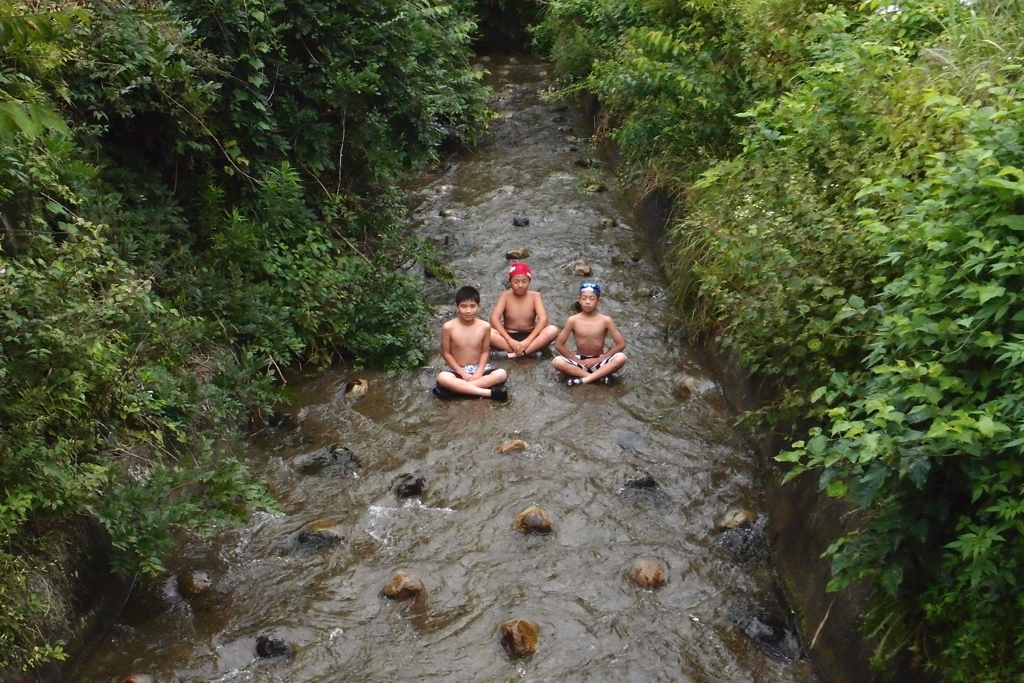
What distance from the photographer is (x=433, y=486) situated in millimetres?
6141

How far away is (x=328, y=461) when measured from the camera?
6.42 meters

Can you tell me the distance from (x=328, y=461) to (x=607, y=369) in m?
2.42

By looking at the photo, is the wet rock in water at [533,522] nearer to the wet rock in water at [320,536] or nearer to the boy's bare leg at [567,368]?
the wet rock in water at [320,536]

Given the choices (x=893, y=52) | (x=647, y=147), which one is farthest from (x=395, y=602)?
(x=647, y=147)

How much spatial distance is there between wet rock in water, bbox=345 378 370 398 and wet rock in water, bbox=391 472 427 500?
54.9 inches

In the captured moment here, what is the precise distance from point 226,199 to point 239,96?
2.70 ft

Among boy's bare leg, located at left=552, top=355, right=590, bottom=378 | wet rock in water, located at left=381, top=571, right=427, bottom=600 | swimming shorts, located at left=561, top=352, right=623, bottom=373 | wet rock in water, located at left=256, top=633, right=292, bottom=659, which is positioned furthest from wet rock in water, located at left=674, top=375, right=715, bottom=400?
wet rock in water, located at left=256, top=633, right=292, bottom=659

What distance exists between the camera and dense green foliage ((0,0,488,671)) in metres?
4.49

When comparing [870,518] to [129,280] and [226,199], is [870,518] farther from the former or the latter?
[226,199]

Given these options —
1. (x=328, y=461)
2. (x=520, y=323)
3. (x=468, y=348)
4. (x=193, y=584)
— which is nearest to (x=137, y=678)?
(x=193, y=584)

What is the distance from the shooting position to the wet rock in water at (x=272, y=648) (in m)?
4.67

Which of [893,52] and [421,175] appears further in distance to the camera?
[421,175]

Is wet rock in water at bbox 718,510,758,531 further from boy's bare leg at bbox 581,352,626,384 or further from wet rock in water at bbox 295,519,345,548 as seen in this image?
wet rock in water at bbox 295,519,345,548

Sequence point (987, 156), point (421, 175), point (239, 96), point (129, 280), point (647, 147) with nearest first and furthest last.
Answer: point (987, 156) < point (129, 280) < point (239, 96) < point (647, 147) < point (421, 175)
